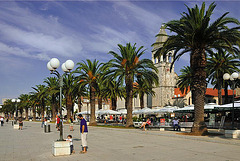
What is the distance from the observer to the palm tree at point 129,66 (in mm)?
27641

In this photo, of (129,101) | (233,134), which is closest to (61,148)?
(233,134)

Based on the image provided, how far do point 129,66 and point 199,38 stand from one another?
10.7 metres

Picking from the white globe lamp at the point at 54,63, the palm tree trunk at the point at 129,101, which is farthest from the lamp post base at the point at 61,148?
the palm tree trunk at the point at 129,101

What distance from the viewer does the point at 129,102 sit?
90.8ft

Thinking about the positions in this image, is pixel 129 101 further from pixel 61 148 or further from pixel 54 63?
pixel 61 148

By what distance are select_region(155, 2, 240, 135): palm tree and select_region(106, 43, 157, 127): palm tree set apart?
→ 837 cm

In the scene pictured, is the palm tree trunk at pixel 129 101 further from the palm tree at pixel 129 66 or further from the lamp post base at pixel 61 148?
the lamp post base at pixel 61 148

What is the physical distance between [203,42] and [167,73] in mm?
58575

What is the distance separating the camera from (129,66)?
27.6 meters

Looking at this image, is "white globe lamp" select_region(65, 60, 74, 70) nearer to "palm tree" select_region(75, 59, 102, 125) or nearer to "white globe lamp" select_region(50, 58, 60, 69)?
"white globe lamp" select_region(50, 58, 60, 69)

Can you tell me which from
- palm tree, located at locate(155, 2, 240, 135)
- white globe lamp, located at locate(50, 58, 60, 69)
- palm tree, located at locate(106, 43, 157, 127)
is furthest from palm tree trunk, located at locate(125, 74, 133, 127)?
white globe lamp, located at locate(50, 58, 60, 69)

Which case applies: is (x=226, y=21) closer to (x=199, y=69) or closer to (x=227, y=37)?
(x=227, y=37)

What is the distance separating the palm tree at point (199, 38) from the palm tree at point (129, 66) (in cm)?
837

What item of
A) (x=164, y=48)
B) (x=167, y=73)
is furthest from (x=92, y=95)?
(x=167, y=73)
